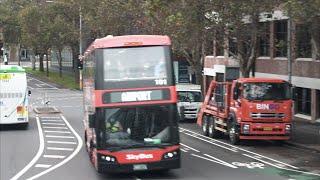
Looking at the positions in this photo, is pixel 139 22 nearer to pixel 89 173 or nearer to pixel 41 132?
pixel 41 132

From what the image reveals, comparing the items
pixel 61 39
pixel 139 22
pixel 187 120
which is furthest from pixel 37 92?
pixel 187 120

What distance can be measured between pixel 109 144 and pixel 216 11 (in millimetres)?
12348

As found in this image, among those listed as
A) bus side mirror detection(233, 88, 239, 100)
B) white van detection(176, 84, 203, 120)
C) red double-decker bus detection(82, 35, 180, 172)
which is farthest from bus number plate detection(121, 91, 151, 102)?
white van detection(176, 84, 203, 120)

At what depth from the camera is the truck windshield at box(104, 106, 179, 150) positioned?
16.6m

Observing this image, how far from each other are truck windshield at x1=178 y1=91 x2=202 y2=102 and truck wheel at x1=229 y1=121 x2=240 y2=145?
443 inches

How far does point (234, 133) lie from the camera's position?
24.8m

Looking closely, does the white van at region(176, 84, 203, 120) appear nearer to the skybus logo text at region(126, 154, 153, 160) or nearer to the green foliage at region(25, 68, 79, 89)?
the skybus logo text at region(126, 154, 153, 160)

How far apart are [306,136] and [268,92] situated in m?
4.64

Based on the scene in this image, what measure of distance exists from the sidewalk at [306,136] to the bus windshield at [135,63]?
8690mm

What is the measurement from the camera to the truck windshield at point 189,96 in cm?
3659

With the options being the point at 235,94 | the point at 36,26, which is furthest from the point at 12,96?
the point at 36,26

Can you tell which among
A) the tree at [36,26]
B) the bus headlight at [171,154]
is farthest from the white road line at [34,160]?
Answer: the tree at [36,26]

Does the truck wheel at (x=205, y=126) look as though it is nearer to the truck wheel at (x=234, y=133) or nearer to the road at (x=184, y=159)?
the road at (x=184, y=159)

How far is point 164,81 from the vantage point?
1678 centimetres
